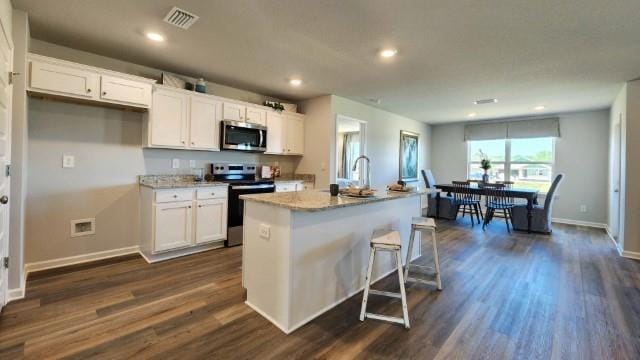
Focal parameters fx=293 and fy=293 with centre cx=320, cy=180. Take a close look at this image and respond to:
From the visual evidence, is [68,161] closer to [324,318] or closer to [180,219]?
[180,219]

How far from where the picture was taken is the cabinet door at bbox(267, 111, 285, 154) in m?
4.57

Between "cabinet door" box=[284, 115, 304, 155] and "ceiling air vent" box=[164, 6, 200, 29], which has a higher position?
A: "ceiling air vent" box=[164, 6, 200, 29]

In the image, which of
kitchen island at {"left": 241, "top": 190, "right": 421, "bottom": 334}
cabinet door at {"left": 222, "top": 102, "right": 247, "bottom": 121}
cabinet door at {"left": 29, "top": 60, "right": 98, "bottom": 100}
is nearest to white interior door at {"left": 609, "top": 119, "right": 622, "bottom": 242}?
kitchen island at {"left": 241, "top": 190, "right": 421, "bottom": 334}

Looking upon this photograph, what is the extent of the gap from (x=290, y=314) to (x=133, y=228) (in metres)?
2.59

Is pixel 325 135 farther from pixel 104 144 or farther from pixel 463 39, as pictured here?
pixel 104 144

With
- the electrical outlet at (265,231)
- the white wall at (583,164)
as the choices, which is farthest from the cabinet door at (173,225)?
the white wall at (583,164)

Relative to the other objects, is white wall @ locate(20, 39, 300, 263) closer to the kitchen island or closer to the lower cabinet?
the lower cabinet

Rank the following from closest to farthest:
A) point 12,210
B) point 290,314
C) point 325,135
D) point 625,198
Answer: point 290,314, point 12,210, point 625,198, point 325,135

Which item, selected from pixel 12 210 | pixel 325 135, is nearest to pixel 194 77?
pixel 325 135

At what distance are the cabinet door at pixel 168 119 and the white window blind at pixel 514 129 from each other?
6437mm

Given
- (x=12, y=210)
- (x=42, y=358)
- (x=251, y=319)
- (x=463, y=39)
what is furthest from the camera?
(x=463, y=39)

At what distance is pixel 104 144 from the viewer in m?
3.29

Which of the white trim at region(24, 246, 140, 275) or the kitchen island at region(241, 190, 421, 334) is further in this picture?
the white trim at region(24, 246, 140, 275)

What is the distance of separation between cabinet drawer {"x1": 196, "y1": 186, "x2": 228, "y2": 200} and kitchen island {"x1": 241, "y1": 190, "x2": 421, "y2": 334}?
146 centimetres
